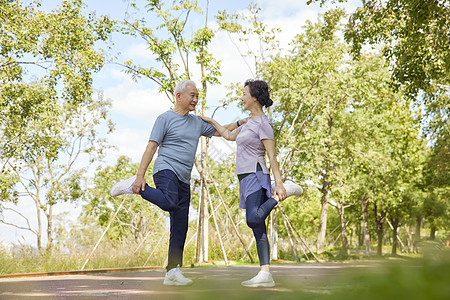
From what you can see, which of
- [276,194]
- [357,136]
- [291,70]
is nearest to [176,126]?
[276,194]

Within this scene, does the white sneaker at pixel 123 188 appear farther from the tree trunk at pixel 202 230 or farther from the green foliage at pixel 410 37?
the green foliage at pixel 410 37

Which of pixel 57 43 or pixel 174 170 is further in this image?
pixel 57 43

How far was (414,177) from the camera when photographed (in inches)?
1164

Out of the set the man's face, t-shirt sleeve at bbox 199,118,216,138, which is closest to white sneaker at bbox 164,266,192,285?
t-shirt sleeve at bbox 199,118,216,138

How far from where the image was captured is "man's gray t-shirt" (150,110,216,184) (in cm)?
465

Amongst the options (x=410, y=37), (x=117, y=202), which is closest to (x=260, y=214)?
(x=410, y=37)

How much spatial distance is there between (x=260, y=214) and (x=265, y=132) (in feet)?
2.62

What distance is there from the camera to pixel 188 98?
4.86m

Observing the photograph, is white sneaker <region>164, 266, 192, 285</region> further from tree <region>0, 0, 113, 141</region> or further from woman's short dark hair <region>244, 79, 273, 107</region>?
tree <region>0, 0, 113, 141</region>

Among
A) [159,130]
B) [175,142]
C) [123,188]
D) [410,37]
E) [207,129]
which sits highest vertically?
[410,37]

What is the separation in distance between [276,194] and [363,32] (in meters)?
10.1

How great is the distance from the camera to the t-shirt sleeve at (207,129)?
508cm

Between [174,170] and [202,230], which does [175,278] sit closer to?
[174,170]

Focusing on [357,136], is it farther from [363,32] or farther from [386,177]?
[363,32]
